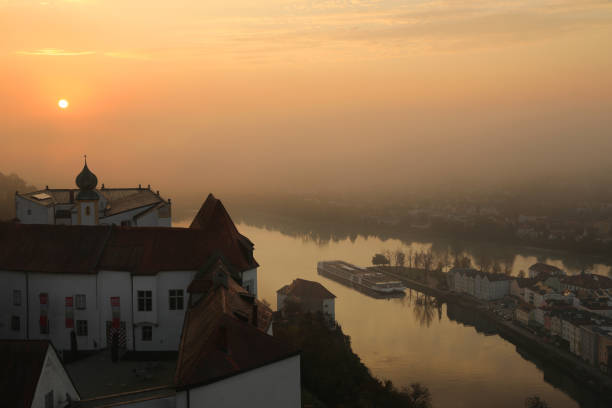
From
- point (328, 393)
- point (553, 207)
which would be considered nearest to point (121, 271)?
point (328, 393)

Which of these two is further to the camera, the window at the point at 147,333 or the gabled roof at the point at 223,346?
the window at the point at 147,333

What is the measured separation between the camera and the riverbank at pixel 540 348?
13945 millimetres

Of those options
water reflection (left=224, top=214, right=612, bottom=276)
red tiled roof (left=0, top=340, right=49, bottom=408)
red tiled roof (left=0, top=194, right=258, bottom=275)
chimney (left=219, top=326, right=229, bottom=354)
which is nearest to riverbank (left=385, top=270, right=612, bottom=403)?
water reflection (left=224, top=214, right=612, bottom=276)

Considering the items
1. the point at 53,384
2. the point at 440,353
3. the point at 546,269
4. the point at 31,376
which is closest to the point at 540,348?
the point at 440,353

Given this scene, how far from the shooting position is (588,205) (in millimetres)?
64938

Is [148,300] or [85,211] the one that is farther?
[85,211]

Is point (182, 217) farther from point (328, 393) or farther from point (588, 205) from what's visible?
point (588, 205)

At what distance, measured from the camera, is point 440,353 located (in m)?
15.6

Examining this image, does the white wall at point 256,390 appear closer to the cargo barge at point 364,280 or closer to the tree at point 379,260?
the cargo barge at point 364,280

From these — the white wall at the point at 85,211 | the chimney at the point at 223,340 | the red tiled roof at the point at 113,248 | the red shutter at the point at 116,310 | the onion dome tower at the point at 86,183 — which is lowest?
the red shutter at the point at 116,310

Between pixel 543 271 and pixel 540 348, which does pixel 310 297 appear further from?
pixel 543 271

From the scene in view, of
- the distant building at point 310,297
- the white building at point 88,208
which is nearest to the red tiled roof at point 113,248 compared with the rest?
the white building at point 88,208

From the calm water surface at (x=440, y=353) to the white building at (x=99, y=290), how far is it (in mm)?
7276

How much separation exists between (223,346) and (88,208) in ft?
18.2
